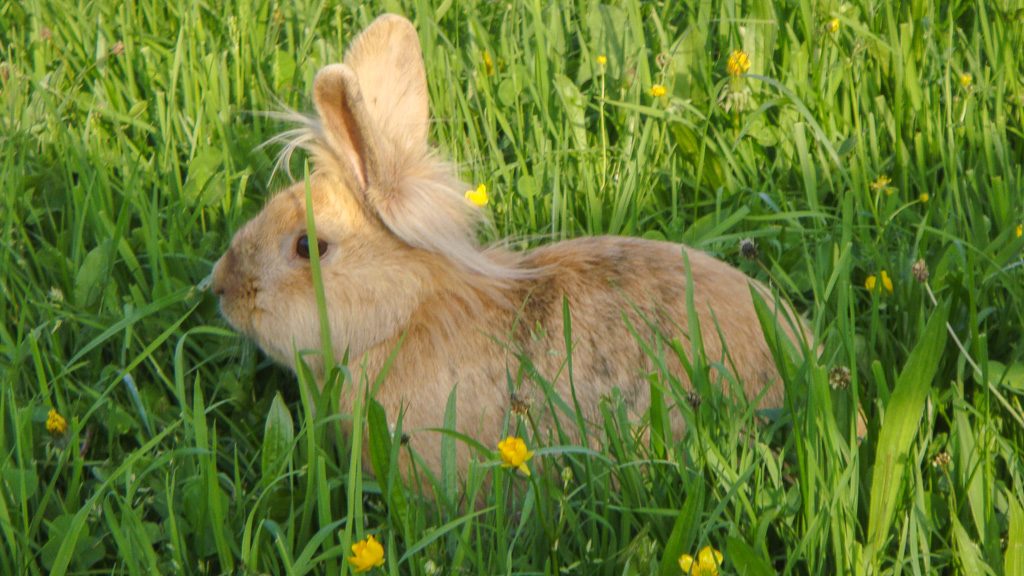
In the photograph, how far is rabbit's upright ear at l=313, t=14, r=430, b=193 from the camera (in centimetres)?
305

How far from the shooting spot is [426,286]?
320 cm

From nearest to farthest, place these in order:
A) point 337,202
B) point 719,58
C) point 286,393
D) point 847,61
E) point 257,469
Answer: point 257,469 → point 337,202 → point 286,393 → point 847,61 → point 719,58

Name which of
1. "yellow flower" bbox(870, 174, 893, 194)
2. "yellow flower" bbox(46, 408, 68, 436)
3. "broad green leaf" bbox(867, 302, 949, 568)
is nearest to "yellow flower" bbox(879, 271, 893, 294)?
"yellow flower" bbox(870, 174, 893, 194)

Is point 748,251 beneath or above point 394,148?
beneath

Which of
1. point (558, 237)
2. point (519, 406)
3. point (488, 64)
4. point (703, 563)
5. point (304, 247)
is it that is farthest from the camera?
point (488, 64)

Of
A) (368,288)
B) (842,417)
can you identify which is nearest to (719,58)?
(368,288)

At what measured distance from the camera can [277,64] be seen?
14.6ft

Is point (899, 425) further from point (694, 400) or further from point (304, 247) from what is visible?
point (304, 247)

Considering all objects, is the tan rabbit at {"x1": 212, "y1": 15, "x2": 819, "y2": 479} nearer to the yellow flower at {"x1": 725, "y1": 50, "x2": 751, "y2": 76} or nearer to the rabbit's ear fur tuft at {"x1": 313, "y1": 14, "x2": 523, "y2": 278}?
the rabbit's ear fur tuft at {"x1": 313, "y1": 14, "x2": 523, "y2": 278}

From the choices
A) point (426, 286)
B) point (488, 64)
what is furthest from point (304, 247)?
point (488, 64)

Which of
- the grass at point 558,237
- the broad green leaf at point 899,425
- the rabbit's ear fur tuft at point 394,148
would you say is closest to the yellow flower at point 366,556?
the grass at point 558,237

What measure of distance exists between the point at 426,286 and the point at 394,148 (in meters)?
0.34

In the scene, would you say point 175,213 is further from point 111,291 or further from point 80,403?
point 80,403

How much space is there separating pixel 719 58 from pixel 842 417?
215cm
